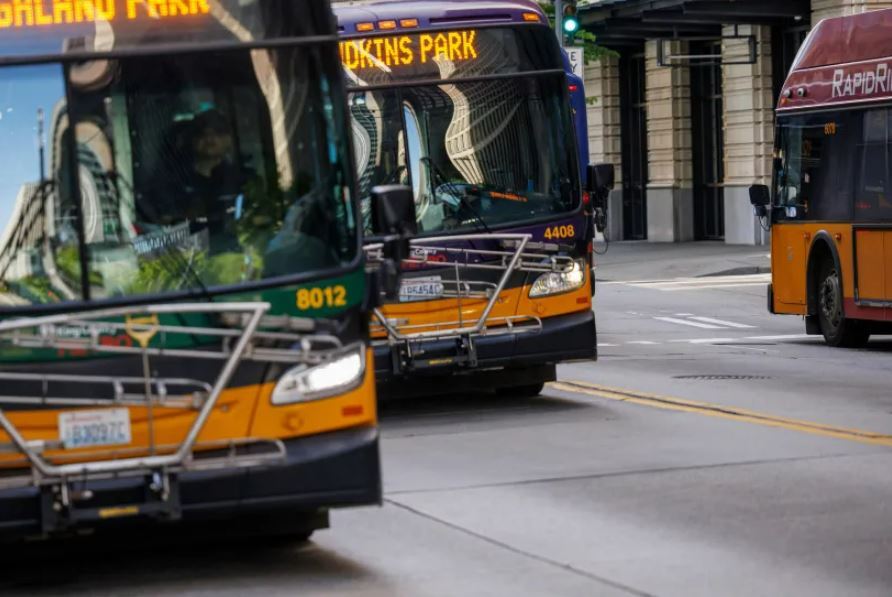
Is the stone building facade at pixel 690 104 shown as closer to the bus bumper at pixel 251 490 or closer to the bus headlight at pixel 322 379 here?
the bus headlight at pixel 322 379

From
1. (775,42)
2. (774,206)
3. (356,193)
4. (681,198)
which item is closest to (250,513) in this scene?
(356,193)

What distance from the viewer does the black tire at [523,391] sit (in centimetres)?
1564

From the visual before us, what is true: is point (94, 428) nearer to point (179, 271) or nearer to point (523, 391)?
point (179, 271)

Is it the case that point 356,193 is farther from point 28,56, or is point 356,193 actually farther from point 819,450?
point 819,450

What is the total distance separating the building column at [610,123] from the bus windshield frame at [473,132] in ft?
115

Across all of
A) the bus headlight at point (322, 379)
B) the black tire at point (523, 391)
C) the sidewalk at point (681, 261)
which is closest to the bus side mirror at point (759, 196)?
the black tire at point (523, 391)

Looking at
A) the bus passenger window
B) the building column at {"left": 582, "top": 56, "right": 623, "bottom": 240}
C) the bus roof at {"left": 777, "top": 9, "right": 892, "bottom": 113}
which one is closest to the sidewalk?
the building column at {"left": 582, "top": 56, "right": 623, "bottom": 240}

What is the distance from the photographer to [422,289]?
14.4 m

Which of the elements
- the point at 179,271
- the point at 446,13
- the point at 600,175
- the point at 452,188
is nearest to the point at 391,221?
the point at 179,271

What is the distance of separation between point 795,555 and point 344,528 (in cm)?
224

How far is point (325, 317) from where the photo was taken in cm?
844

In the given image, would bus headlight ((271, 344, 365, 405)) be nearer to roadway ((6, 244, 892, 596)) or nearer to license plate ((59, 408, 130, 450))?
license plate ((59, 408, 130, 450))

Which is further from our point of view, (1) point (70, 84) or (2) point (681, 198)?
(2) point (681, 198)

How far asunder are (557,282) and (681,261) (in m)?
24.7
